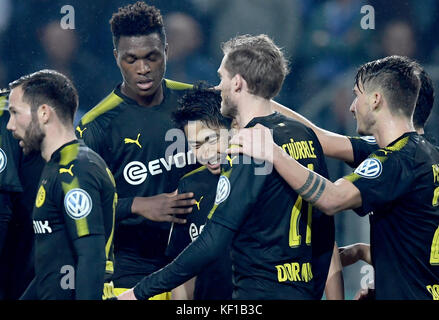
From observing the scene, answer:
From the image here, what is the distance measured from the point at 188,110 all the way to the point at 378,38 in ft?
10.8

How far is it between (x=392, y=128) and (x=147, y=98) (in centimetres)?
171

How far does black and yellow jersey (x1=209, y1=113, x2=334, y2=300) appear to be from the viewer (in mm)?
3184

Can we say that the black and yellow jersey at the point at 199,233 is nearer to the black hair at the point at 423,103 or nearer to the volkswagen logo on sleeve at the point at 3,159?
Result: the volkswagen logo on sleeve at the point at 3,159

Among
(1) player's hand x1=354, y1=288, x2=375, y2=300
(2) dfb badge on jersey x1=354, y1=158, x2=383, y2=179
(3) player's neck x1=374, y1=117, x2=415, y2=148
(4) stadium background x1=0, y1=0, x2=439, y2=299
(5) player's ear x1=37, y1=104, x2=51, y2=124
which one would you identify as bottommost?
(1) player's hand x1=354, y1=288, x2=375, y2=300

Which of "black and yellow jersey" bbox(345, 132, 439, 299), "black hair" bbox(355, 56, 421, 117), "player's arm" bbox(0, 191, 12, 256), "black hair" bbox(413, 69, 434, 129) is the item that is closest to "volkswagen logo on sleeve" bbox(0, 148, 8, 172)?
"player's arm" bbox(0, 191, 12, 256)

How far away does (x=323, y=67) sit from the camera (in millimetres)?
6891

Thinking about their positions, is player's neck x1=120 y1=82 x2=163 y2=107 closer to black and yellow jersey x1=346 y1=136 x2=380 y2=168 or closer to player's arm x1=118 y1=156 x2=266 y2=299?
black and yellow jersey x1=346 y1=136 x2=380 y2=168

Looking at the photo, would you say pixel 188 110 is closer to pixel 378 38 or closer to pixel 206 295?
pixel 206 295

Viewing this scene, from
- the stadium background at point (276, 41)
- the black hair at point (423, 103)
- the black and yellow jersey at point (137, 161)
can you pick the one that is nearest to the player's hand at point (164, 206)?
the black and yellow jersey at point (137, 161)

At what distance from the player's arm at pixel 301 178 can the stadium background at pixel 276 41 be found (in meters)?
2.97

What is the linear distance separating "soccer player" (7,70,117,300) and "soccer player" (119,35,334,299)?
259mm

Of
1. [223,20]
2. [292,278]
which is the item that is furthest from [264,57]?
[223,20]

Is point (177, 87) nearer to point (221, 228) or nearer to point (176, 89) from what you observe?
point (176, 89)

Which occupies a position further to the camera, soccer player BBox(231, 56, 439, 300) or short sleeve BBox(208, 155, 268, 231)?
soccer player BBox(231, 56, 439, 300)
